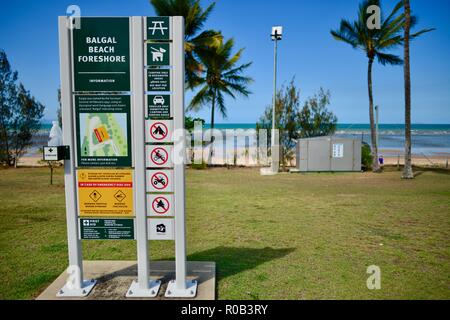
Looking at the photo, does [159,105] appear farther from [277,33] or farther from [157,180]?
[277,33]

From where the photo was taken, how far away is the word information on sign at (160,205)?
4.09m

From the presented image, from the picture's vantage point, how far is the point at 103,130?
4.04m

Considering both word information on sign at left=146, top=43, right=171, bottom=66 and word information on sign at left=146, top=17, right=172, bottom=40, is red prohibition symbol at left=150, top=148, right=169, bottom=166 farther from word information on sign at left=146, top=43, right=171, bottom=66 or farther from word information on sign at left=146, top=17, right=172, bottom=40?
word information on sign at left=146, top=17, right=172, bottom=40

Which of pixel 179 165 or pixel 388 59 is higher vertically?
pixel 388 59

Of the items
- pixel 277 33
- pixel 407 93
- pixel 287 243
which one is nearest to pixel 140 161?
pixel 287 243

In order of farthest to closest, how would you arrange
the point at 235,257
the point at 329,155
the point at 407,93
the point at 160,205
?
the point at 329,155
the point at 407,93
the point at 235,257
the point at 160,205

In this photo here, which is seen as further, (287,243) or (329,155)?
(329,155)

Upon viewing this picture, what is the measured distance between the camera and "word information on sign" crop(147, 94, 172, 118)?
13.1 ft

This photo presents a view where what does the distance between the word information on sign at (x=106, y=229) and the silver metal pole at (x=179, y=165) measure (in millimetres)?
646

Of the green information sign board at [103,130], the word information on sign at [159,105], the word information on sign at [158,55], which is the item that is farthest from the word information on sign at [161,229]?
the word information on sign at [158,55]

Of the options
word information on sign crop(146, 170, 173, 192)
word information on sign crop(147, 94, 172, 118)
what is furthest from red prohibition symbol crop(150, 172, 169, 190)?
word information on sign crop(147, 94, 172, 118)

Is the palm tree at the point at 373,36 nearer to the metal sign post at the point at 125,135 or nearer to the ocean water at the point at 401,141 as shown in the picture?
the ocean water at the point at 401,141

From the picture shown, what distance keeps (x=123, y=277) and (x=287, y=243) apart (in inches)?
122

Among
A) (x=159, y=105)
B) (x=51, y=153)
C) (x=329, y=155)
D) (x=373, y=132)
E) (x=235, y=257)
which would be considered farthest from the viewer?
(x=373, y=132)
